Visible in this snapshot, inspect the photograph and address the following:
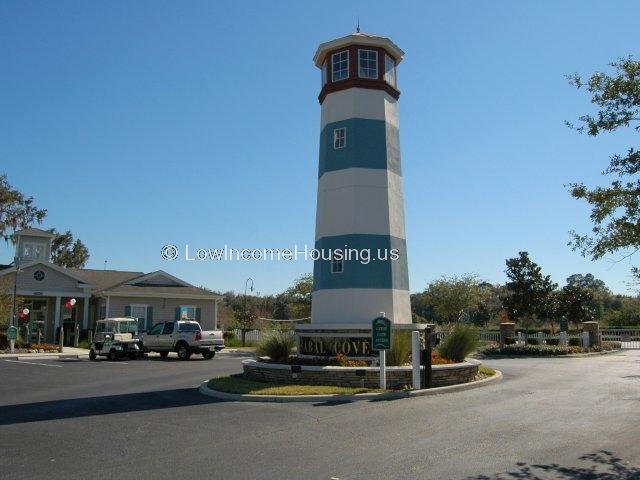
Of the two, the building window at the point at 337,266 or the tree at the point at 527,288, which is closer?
the building window at the point at 337,266

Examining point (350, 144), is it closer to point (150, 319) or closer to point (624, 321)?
point (150, 319)

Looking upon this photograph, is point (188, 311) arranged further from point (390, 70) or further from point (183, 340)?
point (390, 70)

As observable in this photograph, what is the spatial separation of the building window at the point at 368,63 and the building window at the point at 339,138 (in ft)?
6.37

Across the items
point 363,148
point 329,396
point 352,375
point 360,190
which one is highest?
point 363,148

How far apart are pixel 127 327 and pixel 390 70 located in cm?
1816

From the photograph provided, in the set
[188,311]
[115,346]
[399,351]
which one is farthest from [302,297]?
[399,351]

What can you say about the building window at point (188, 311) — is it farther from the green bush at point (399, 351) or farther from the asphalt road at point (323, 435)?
the green bush at point (399, 351)

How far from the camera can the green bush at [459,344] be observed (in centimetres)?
1725

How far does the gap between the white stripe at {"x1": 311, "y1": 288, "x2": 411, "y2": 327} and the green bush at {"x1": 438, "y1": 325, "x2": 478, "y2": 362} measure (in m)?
1.55

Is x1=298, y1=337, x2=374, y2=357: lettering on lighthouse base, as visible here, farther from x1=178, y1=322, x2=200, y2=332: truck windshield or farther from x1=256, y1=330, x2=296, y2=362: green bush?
x1=178, y1=322, x2=200, y2=332: truck windshield

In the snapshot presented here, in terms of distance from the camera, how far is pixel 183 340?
27.4m

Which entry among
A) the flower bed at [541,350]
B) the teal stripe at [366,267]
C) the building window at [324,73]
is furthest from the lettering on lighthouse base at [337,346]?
the flower bed at [541,350]

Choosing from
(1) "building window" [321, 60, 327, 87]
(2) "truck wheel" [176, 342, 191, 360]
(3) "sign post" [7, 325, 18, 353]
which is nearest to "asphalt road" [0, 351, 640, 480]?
(1) "building window" [321, 60, 327, 87]

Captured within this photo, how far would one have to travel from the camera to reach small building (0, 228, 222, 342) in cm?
3491
